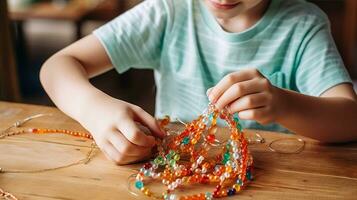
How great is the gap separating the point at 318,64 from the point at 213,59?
212 mm

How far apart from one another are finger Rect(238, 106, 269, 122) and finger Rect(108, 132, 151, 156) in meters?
0.15

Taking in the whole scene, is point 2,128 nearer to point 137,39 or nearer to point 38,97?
point 137,39

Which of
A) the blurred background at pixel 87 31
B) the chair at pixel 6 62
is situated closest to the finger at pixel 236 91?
the chair at pixel 6 62

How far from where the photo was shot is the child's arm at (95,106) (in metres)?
0.70

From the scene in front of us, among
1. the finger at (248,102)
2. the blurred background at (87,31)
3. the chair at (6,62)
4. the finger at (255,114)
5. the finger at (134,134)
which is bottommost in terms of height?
the blurred background at (87,31)

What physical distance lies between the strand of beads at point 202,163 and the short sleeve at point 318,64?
260 mm

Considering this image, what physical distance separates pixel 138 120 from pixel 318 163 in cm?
27

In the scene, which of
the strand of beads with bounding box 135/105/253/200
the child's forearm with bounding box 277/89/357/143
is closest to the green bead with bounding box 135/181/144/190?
the strand of beads with bounding box 135/105/253/200

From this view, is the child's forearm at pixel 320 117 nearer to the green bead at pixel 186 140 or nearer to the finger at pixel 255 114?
the finger at pixel 255 114

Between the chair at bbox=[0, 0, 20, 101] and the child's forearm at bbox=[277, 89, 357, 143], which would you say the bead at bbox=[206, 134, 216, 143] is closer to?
the child's forearm at bbox=[277, 89, 357, 143]

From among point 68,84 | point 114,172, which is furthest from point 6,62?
point 114,172

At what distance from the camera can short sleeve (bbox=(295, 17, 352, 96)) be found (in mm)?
888

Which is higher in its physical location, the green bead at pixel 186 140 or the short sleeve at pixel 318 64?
the short sleeve at pixel 318 64

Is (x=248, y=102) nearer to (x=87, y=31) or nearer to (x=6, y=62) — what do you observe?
(x=6, y=62)
